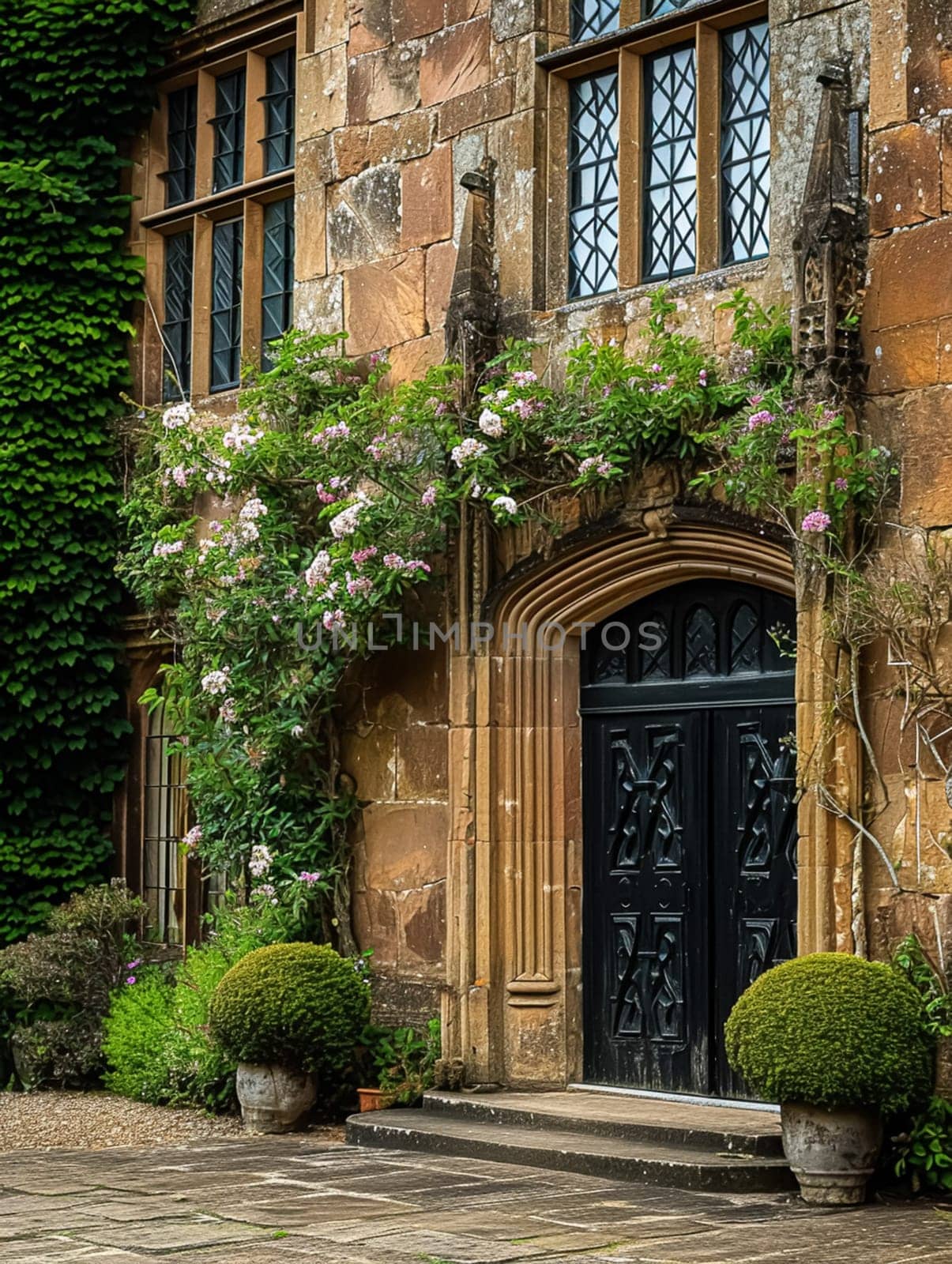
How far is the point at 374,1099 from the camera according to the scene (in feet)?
31.0

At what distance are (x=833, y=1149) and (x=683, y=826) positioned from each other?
2.21 meters

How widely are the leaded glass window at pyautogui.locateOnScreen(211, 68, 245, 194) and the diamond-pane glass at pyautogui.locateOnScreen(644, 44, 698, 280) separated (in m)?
3.39

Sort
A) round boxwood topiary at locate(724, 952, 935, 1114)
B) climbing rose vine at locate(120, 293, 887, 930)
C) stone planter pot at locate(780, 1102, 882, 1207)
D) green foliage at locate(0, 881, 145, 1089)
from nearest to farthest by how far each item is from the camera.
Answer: round boxwood topiary at locate(724, 952, 935, 1114) → stone planter pot at locate(780, 1102, 882, 1207) → climbing rose vine at locate(120, 293, 887, 930) → green foliage at locate(0, 881, 145, 1089)

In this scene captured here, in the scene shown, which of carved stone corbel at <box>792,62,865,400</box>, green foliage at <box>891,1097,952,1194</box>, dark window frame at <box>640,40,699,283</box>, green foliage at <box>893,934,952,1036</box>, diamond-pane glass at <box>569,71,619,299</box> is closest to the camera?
green foliage at <box>891,1097,952,1194</box>

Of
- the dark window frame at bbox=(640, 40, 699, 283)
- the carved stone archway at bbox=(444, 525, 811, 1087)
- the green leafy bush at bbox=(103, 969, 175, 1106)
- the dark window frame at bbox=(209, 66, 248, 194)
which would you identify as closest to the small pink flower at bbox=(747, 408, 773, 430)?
the dark window frame at bbox=(640, 40, 699, 283)

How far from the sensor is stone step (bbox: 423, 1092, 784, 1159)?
783 centimetres

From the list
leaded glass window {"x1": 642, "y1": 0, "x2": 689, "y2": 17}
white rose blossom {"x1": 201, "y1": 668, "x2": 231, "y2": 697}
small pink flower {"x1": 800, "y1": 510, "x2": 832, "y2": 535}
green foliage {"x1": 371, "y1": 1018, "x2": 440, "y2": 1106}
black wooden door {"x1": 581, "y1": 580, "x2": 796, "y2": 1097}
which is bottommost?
green foliage {"x1": 371, "y1": 1018, "x2": 440, "y2": 1106}

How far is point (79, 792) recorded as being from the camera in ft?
39.9

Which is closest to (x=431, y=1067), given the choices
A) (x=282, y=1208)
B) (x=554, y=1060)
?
(x=554, y=1060)

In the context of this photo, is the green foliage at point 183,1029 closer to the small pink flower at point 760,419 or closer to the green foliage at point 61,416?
the green foliage at point 61,416

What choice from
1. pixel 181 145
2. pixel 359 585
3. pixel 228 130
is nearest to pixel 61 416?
pixel 181 145

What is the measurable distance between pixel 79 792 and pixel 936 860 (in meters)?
6.13

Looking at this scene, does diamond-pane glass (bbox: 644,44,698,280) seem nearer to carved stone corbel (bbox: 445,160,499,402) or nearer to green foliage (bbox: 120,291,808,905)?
green foliage (bbox: 120,291,808,905)

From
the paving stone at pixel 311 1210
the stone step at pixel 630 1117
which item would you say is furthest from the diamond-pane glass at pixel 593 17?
the paving stone at pixel 311 1210
